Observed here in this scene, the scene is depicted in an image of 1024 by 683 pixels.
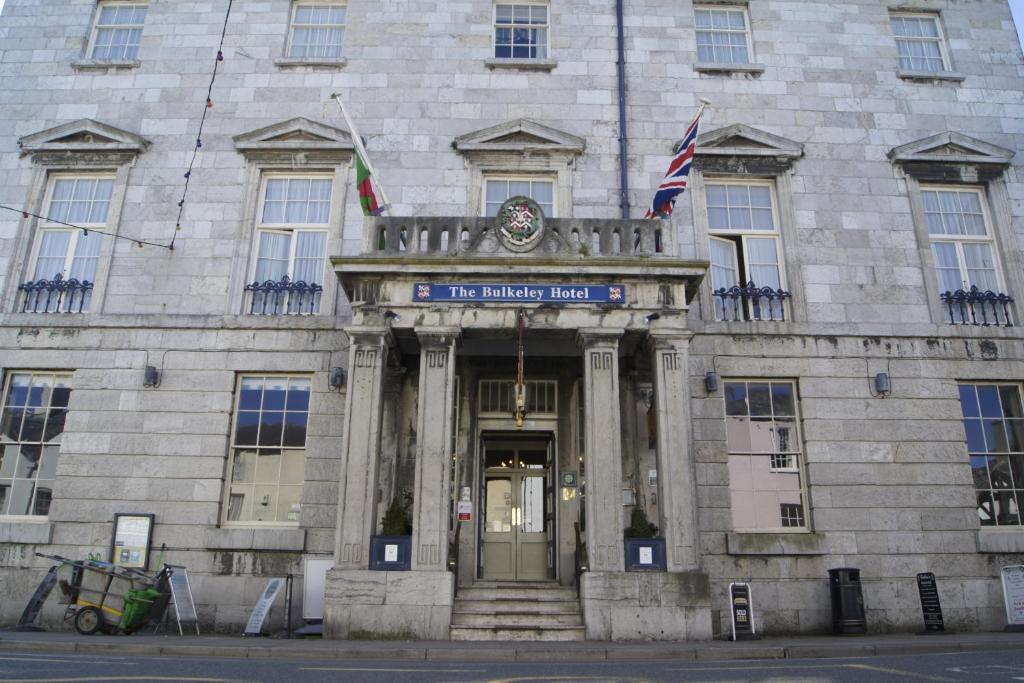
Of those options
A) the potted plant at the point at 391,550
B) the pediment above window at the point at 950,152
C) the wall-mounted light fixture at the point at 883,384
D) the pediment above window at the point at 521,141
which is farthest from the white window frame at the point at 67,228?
the pediment above window at the point at 950,152

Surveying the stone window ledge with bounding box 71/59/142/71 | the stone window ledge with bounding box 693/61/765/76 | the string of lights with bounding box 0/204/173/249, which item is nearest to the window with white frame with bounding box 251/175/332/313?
the string of lights with bounding box 0/204/173/249

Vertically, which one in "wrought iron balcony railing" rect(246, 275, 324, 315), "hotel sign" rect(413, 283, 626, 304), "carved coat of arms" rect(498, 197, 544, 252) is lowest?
"hotel sign" rect(413, 283, 626, 304)

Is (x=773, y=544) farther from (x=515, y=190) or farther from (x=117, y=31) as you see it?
(x=117, y=31)

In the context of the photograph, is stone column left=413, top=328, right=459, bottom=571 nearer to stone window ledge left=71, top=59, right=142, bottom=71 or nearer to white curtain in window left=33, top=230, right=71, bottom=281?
white curtain in window left=33, top=230, right=71, bottom=281

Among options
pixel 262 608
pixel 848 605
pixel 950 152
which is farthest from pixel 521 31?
pixel 848 605

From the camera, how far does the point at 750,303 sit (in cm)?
1521

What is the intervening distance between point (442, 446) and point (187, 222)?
25.9 feet

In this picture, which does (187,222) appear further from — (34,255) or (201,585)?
(201,585)

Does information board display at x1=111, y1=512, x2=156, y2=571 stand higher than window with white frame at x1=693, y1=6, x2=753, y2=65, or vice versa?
window with white frame at x1=693, y1=6, x2=753, y2=65

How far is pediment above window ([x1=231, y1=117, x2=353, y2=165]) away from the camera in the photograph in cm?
1572

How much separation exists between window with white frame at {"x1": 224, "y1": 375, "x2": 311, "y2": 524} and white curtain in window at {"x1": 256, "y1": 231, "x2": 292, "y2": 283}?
2.20m

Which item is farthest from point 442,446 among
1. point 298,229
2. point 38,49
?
point 38,49

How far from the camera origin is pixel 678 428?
39.7ft

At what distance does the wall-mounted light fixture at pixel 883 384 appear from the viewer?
1447cm
